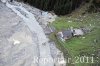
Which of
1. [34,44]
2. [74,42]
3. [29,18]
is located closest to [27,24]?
[29,18]

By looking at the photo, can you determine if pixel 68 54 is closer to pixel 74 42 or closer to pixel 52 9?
pixel 74 42

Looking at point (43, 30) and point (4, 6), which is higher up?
point (4, 6)

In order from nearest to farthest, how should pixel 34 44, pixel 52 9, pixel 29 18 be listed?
pixel 34 44 → pixel 29 18 → pixel 52 9

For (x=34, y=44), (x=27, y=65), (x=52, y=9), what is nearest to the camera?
(x=27, y=65)

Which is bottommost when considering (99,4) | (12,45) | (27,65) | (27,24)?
(27,65)

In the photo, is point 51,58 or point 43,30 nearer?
point 51,58

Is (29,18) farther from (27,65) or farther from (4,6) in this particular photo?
(27,65)

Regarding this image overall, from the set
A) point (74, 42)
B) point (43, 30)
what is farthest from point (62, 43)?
point (43, 30)
